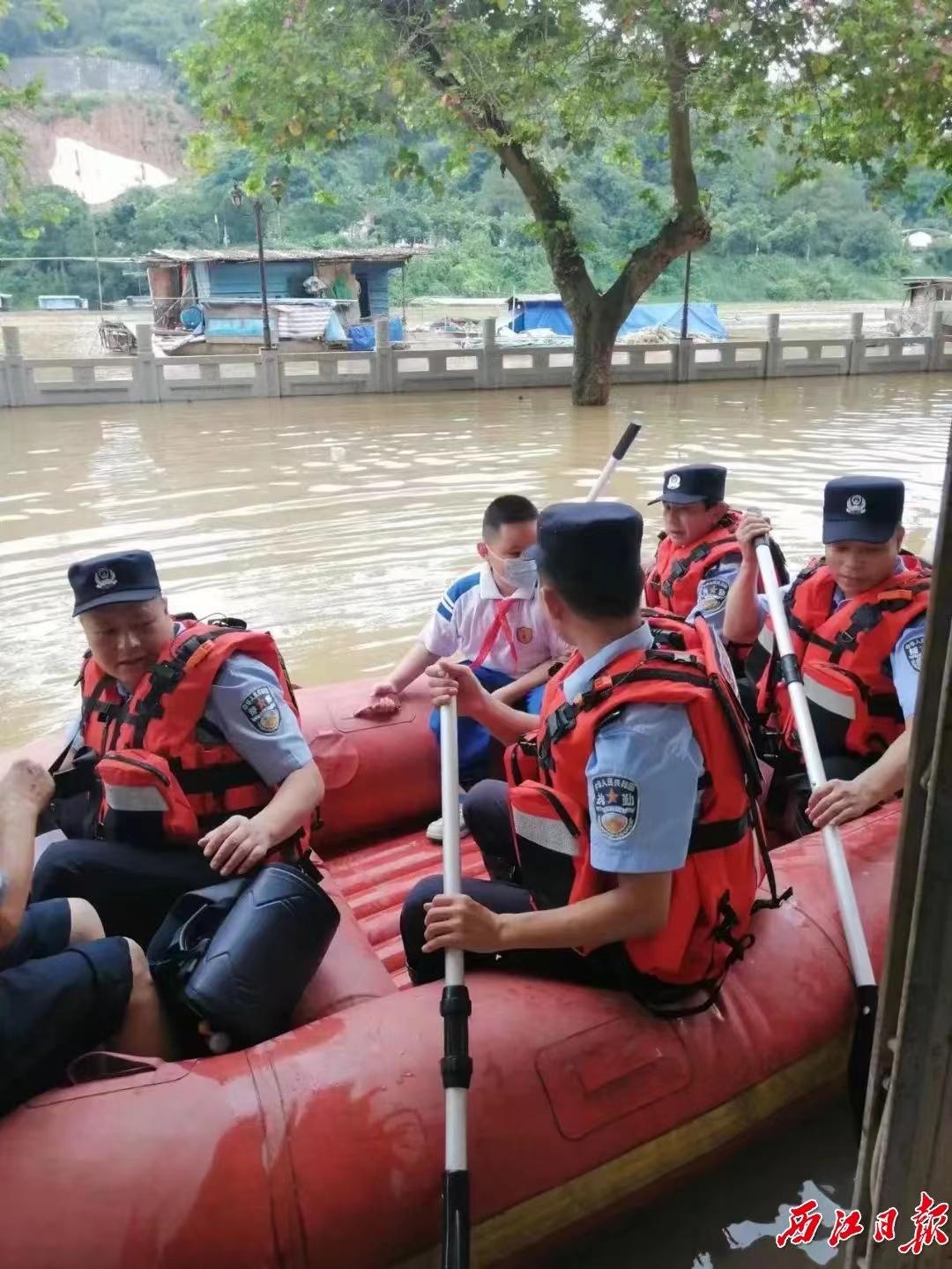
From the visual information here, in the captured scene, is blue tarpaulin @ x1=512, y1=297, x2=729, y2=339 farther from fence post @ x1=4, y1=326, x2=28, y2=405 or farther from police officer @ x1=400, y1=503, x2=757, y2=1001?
police officer @ x1=400, y1=503, x2=757, y2=1001

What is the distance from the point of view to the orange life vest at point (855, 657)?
9.53 feet

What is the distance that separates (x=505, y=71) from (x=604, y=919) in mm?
13612

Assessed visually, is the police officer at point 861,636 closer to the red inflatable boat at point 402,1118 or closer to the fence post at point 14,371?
the red inflatable boat at point 402,1118

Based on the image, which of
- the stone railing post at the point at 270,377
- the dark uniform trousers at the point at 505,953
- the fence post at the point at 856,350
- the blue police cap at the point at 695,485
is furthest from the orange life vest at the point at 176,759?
the fence post at the point at 856,350

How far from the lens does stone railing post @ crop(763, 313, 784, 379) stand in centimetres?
1939

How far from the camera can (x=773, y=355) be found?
19594 millimetres

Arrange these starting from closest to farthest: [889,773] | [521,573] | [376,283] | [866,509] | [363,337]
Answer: [889,773]
[866,509]
[521,573]
[363,337]
[376,283]

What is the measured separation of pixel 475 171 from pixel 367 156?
5156mm

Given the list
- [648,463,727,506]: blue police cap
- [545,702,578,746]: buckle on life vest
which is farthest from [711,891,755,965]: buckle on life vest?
[648,463,727,506]: blue police cap

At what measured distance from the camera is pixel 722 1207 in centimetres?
236

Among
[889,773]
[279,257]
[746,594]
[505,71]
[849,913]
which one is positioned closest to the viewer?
[849,913]

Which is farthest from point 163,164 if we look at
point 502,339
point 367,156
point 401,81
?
point 401,81

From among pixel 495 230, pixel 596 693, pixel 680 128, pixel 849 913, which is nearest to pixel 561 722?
pixel 596 693

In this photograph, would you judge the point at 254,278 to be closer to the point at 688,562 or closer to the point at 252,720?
the point at 688,562
